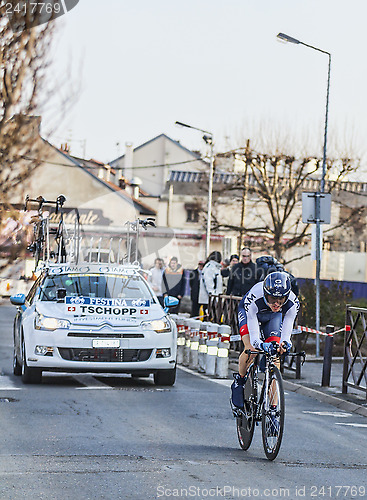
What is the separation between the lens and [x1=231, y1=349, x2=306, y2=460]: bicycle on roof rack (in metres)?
8.51

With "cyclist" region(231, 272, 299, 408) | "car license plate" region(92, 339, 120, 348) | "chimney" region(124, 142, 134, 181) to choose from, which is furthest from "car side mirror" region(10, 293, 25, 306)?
"chimney" region(124, 142, 134, 181)

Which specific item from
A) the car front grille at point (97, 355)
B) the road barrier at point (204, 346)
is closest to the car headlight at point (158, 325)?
the car front grille at point (97, 355)

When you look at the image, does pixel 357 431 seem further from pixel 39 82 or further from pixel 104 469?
pixel 39 82

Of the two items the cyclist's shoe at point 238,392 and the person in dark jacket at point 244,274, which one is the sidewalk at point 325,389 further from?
the cyclist's shoe at point 238,392

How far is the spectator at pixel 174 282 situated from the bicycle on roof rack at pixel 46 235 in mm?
3167

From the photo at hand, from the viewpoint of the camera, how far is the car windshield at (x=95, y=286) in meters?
14.7

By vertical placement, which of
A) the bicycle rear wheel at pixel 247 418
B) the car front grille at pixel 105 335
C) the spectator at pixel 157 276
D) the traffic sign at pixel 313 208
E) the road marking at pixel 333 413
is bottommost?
the road marking at pixel 333 413

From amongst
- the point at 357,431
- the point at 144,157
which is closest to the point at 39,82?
the point at 357,431

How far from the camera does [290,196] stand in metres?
52.3

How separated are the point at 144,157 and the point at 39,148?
63.3 metres

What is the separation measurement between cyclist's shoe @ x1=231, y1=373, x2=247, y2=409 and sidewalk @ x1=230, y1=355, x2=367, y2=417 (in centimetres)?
387

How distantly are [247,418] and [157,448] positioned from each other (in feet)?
2.66

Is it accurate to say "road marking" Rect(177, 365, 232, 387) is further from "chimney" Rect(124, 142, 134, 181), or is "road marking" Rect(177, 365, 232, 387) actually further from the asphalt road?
"chimney" Rect(124, 142, 134, 181)

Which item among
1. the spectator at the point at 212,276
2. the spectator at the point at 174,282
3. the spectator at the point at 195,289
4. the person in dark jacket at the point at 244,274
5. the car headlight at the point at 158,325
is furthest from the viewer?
the spectator at the point at 174,282
